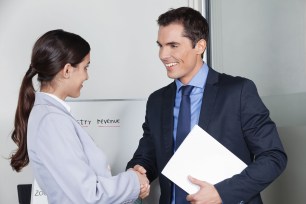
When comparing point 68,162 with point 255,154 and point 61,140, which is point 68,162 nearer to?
point 61,140

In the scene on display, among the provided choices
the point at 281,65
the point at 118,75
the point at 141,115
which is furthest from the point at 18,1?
the point at 281,65

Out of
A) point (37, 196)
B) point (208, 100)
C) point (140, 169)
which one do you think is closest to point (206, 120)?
point (208, 100)

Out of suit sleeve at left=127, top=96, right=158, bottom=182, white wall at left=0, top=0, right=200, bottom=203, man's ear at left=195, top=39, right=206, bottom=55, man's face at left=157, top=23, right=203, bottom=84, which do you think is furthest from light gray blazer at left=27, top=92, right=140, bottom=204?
white wall at left=0, top=0, right=200, bottom=203

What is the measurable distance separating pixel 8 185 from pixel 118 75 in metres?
0.93

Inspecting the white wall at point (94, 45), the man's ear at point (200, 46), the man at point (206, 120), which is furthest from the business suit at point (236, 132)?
the white wall at point (94, 45)

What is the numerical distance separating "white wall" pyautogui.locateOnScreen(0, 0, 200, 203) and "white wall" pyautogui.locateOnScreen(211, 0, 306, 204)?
20.7 inches

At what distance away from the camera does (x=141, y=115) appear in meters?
2.59

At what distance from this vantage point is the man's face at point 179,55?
6.07ft

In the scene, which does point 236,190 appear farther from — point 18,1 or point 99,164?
point 18,1

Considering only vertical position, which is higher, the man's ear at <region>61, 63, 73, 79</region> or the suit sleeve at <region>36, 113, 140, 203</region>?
the man's ear at <region>61, 63, 73, 79</region>

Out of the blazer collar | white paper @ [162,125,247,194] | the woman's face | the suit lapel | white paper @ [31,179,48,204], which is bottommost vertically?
white paper @ [31,179,48,204]

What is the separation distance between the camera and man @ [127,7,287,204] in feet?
5.24

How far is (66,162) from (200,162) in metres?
0.48

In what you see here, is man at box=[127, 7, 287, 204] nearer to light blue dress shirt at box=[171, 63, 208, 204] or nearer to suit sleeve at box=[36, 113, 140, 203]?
light blue dress shirt at box=[171, 63, 208, 204]
